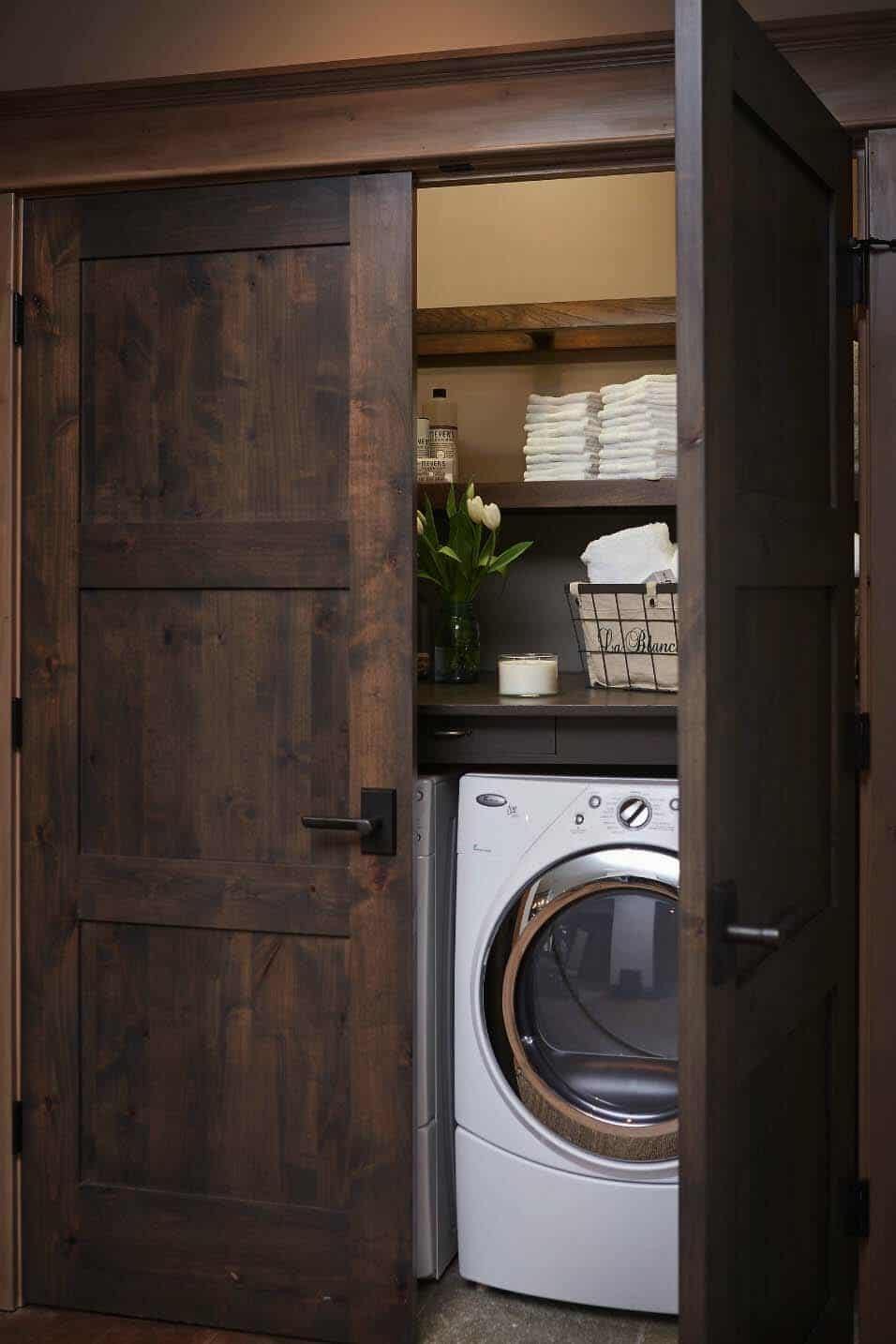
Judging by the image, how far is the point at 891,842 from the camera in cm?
208

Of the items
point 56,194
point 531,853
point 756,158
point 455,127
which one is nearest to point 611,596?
point 531,853

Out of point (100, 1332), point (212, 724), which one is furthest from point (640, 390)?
point (100, 1332)

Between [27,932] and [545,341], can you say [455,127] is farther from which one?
[27,932]

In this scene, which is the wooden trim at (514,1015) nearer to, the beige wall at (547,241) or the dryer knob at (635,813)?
the dryer knob at (635,813)

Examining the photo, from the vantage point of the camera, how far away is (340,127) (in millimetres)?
2234

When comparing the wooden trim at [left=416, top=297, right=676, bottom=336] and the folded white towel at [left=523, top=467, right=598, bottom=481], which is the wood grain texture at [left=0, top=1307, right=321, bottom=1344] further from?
the wooden trim at [left=416, top=297, right=676, bottom=336]

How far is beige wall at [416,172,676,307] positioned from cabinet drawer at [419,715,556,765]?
1333 millimetres

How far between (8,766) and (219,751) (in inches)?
17.1

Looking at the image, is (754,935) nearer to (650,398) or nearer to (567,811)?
(567,811)

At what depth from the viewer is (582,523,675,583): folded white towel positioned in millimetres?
2672

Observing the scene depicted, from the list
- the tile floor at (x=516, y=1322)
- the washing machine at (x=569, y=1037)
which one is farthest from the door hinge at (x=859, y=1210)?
the tile floor at (x=516, y=1322)

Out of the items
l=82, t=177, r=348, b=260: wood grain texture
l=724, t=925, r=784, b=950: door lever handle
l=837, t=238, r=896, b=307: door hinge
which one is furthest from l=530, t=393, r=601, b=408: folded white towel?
l=724, t=925, r=784, b=950: door lever handle

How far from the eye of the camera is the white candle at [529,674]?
2.56 meters

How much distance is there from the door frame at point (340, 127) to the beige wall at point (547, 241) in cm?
102
